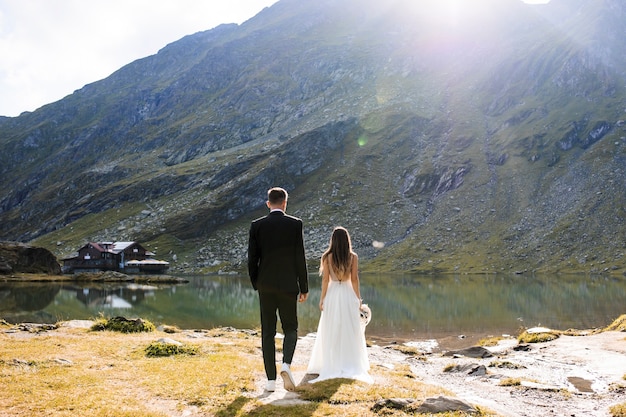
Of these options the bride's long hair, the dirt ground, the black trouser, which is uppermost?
the bride's long hair

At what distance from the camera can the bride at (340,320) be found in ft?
41.7

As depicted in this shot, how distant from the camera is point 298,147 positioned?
189m

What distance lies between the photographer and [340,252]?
514 inches

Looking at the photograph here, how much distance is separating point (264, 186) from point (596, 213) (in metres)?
110

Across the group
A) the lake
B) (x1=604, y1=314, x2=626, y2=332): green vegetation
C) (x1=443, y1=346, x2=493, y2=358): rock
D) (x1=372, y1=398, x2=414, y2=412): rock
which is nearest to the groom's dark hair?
(x1=372, y1=398, x2=414, y2=412): rock

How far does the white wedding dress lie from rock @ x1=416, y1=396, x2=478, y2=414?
3.30 meters

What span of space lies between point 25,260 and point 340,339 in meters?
113

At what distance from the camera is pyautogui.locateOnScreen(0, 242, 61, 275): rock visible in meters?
99.6

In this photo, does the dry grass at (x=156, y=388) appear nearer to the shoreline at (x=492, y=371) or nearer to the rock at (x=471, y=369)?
the shoreline at (x=492, y=371)

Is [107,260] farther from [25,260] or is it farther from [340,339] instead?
[340,339]

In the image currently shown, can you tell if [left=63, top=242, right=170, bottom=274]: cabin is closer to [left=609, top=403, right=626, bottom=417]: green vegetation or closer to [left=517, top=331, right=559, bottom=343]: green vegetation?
[left=517, top=331, right=559, bottom=343]: green vegetation

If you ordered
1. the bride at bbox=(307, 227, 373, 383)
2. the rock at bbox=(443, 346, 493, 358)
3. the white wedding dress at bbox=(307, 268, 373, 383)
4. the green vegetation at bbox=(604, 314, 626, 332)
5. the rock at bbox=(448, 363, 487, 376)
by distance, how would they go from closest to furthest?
the white wedding dress at bbox=(307, 268, 373, 383) < the bride at bbox=(307, 227, 373, 383) < the rock at bbox=(448, 363, 487, 376) < the rock at bbox=(443, 346, 493, 358) < the green vegetation at bbox=(604, 314, 626, 332)

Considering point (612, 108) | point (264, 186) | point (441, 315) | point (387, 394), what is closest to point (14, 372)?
point (387, 394)

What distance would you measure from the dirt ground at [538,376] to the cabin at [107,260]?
118m
